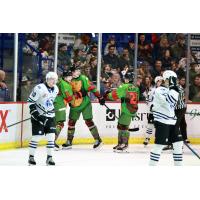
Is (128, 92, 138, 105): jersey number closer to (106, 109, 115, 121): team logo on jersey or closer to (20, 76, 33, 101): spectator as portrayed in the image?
(106, 109, 115, 121): team logo on jersey

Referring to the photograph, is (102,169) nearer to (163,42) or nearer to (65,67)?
(65,67)

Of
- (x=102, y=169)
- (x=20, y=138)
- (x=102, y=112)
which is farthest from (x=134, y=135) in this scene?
(x=102, y=169)

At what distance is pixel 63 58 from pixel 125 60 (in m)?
1.03

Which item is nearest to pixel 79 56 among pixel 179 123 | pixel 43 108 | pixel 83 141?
pixel 83 141

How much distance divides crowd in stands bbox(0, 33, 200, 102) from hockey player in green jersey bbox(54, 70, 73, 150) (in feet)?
2.55

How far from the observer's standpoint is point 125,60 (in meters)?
10.6

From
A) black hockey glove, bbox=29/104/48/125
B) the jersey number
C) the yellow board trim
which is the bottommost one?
the yellow board trim

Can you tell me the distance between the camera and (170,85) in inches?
264

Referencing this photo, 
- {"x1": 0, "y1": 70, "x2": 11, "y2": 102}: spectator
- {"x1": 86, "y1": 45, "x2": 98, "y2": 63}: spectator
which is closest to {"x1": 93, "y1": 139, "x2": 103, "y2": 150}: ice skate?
{"x1": 0, "y1": 70, "x2": 11, "y2": 102}: spectator

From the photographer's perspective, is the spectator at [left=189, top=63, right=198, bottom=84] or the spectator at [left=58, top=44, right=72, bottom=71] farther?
the spectator at [left=189, top=63, right=198, bottom=84]

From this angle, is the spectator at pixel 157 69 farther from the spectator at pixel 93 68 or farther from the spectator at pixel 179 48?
the spectator at pixel 93 68

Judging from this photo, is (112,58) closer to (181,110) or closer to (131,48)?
(131,48)

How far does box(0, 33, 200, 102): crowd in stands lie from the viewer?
32.9 ft

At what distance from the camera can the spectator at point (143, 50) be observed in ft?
35.3
